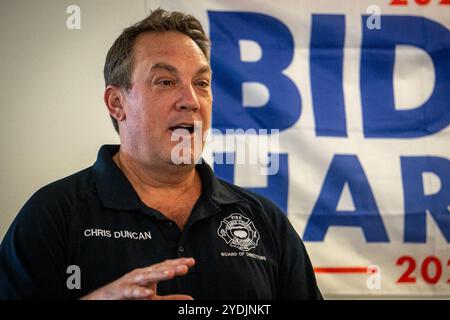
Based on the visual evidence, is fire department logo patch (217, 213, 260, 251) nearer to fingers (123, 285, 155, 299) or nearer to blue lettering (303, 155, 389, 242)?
fingers (123, 285, 155, 299)

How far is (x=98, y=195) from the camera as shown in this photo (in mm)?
1307

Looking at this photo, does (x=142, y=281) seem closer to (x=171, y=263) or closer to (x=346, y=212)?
(x=171, y=263)

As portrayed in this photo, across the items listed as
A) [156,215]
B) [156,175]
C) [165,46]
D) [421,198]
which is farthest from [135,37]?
[421,198]

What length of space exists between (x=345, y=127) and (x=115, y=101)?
3.05ft

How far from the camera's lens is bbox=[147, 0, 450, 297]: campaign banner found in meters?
2.03

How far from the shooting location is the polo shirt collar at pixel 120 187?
4.26 ft

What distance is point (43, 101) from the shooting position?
196 centimetres

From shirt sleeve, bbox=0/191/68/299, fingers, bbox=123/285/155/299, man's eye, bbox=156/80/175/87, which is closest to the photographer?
fingers, bbox=123/285/155/299

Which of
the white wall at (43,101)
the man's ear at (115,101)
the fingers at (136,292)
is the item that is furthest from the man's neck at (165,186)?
the white wall at (43,101)

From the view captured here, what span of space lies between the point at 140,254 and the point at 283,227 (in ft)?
1.21

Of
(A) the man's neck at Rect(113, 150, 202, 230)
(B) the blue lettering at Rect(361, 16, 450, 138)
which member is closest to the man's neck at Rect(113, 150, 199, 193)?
(A) the man's neck at Rect(113, 150, 202, 230)

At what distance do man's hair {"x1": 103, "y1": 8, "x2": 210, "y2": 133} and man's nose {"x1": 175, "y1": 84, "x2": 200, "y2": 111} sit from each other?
0.15m

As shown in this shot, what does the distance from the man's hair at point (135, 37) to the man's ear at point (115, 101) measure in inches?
0.6

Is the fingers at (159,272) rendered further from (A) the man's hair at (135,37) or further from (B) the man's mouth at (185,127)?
(A) the man's hair at (135,37)
